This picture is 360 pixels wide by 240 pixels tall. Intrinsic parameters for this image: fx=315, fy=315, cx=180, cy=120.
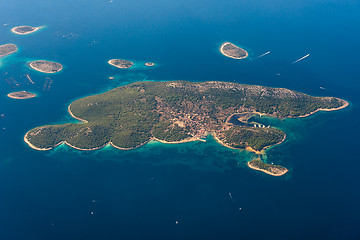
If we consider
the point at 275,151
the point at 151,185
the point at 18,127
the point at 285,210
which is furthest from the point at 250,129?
the point at 18,127

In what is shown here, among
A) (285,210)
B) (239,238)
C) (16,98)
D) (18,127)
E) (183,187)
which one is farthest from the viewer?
(16,98)

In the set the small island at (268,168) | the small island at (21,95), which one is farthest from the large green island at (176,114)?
the small island at (21,95)

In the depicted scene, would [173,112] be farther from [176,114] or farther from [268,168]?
[268,168]

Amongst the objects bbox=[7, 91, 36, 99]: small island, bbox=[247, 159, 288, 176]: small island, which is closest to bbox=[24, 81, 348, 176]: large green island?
bbox=[247, 159, 288, 176]: small island

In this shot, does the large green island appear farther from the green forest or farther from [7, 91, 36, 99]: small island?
[7, 91, 36, 99]: small island

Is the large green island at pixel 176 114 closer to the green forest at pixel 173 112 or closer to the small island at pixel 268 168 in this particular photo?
the green forest at pixel 173 112

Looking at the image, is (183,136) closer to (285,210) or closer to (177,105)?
(177,105)

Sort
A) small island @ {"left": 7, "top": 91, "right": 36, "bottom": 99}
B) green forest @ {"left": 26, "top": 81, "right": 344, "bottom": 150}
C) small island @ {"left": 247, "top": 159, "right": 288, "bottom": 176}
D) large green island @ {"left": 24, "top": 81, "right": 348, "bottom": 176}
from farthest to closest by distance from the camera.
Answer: small island @ {"left": 7, "top": 91, "right": 36, "bottom": 99}
green forest @ {"left": 26, "top": 81, "right": 344, "bottom": 150}
large green island @ {"left": 24, "top": 81, "right": 348, "bottom": 176}
small island @ {"left": 247, "top": 159, "right": 288, "bottom": 176}
